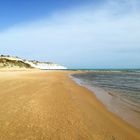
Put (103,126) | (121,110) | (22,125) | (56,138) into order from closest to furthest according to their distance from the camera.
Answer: (56,138)
(22,125)
(103,126)
(121,110)

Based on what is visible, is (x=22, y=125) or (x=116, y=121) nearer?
(x=22, y=125)

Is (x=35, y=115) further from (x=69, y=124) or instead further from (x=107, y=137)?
(x=107, y=137)

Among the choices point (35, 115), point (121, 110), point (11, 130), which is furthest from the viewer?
point (121, 110)

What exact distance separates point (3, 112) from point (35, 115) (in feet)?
4.47

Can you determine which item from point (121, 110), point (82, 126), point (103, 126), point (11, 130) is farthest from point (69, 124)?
point (121, 110)

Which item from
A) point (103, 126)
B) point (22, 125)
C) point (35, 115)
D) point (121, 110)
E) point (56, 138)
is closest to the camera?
point (56, 138)

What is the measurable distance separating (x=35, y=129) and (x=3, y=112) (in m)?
2.49

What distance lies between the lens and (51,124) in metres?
7.57

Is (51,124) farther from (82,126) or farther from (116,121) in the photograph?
(116,121)

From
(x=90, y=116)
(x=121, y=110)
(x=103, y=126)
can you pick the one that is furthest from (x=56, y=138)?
(x=121, y=110)

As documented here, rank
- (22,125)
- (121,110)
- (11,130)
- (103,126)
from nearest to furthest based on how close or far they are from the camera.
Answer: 1. (11,130)
2. (22,125)
3. (103,126)
4. (121,110)

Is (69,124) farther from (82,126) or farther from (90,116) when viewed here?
(90,116)

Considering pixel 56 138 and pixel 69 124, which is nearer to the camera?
pixel 56 138

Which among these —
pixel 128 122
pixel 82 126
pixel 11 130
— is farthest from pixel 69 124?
pixel 128 122
